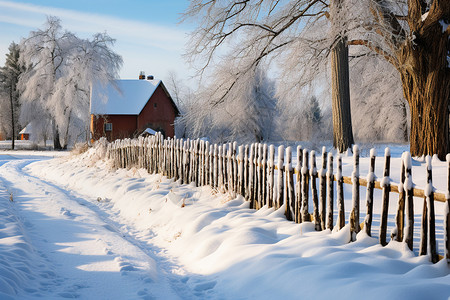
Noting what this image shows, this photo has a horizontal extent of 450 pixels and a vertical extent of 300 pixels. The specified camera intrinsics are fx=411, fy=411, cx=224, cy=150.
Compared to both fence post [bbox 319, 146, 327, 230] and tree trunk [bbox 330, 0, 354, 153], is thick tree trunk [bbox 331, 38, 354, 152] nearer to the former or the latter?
tree trunk [bbox 330, 0, 354, 153]

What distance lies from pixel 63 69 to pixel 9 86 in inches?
684

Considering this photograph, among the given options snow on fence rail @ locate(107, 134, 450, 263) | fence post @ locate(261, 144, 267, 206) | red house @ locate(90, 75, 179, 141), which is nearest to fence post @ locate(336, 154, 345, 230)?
snow on fence rail @ locate(107, 134, 450, 263)

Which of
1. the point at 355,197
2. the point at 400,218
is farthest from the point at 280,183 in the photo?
the point at 400,218

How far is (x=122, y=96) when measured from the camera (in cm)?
4281

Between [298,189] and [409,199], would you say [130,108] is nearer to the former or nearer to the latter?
[298,189]

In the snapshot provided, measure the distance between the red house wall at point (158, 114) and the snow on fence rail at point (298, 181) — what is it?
2874 cm

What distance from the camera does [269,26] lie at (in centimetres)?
1261

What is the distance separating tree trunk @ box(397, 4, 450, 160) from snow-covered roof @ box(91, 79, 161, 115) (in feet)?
110

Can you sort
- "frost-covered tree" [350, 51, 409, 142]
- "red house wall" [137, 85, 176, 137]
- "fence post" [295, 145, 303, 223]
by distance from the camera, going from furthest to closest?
1. "red house wall" [137, 85, 176, 137]
2. "frost-covered tree" [350, 51, 409, 142]
3. "fence post" [295, 145, 303, 223]

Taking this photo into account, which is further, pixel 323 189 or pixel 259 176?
pixel 259 176

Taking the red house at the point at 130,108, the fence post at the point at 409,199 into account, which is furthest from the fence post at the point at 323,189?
the red house at the point at 130,108

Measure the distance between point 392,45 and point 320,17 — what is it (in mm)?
3281

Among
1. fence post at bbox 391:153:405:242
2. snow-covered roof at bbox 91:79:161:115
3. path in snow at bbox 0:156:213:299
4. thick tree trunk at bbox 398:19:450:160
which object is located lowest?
path in snow at bbox 0:156:213:299

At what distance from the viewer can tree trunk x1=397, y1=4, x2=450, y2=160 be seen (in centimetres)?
1028
